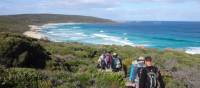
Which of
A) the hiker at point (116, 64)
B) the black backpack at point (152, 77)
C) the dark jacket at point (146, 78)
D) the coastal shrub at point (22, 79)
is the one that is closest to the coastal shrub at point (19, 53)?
the hiker at point (116, 64)

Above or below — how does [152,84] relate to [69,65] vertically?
above

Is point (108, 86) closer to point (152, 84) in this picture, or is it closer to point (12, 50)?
point (152, 84)

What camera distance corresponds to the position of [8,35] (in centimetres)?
1502

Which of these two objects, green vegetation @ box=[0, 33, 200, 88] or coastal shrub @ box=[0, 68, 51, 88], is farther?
green vegetation @ box=[0, 33, 200, 88]

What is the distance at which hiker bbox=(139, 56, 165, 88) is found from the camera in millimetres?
7082

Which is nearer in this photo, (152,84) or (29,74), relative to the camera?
(152,84)

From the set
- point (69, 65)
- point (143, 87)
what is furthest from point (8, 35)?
point (143, 87)

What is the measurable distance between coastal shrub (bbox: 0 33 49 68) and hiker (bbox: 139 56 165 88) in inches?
277

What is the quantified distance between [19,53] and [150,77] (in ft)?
25.9

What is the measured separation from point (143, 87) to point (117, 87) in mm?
2215

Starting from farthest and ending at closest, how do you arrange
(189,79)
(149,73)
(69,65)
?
(69,65) → (189,79) → (149,73)

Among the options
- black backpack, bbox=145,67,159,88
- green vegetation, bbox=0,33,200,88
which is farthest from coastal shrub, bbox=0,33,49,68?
black backpack, bbox=145,67,159,88

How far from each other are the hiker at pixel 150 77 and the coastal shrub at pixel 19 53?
703 centimetres

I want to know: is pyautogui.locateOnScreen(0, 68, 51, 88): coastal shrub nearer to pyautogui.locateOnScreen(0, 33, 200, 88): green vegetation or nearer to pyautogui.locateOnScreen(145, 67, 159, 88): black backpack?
pyautogui.locateOnScreen(0, 33, 200, 88): green vegetation
